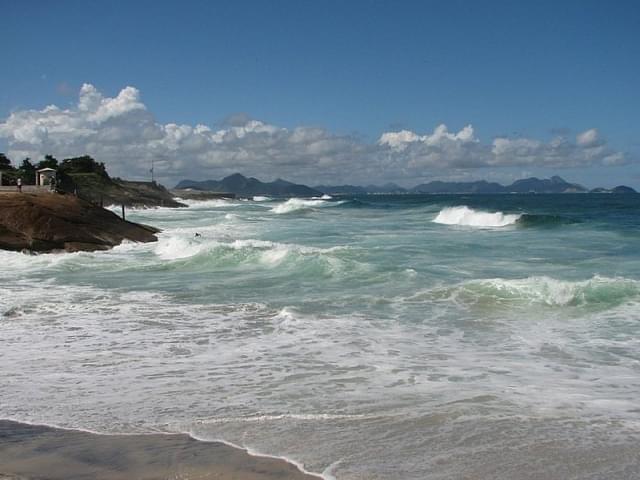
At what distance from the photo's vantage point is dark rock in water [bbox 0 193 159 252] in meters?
24.9

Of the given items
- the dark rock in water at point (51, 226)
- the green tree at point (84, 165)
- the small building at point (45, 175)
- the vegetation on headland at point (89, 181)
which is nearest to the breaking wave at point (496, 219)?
the small building at point (45, 175)

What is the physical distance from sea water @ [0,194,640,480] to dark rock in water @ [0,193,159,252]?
147 inches

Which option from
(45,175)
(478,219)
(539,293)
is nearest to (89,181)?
(45,175)

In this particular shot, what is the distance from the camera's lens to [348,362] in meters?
9.99

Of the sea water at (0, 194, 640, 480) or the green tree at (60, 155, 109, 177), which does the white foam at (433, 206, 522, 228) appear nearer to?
the sea water at (0, 194, 640, 480)

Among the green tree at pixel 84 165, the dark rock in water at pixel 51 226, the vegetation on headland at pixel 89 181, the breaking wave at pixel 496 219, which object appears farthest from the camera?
the green tree at pixel 84 165

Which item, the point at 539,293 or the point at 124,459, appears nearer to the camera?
the point at 124,459

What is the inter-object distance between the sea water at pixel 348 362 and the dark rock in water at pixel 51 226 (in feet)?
12.3

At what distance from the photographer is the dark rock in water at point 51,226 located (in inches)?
980

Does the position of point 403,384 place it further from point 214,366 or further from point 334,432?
point 214,366

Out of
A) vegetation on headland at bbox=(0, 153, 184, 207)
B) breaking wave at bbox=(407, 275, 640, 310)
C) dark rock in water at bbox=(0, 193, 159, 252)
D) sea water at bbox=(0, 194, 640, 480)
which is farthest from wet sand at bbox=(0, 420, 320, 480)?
vegetation on headland at bbox=(0, 153, 184, 207)

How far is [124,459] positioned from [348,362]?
458 centimetres

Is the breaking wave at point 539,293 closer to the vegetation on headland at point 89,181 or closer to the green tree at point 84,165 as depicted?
the vegetation on headland at point 89,181

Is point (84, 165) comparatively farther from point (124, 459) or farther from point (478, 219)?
point (124, 459)
